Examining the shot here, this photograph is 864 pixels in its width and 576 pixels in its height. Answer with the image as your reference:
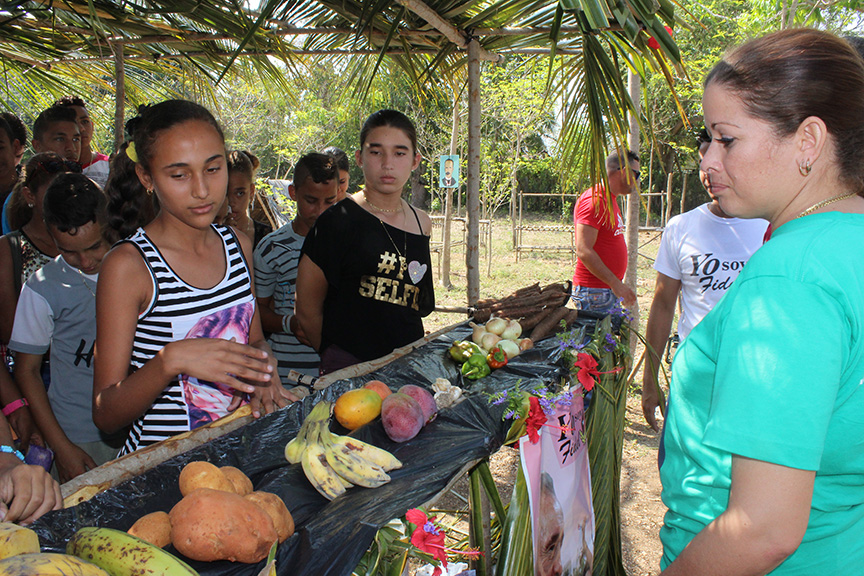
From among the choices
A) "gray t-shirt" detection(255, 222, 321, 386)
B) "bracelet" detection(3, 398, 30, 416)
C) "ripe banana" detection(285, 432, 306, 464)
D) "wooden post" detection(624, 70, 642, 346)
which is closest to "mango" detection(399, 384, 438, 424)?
"ripe banana" detection(285, 432, 306, 464)

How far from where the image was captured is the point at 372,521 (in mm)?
1162

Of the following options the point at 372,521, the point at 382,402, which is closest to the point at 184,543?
the point at 372,521

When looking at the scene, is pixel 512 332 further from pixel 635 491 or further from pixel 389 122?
pixel 635 491

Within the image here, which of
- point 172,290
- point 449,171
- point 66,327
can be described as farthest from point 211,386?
point 449,171

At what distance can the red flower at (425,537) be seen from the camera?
115cm

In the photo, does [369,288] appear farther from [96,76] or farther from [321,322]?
[96,76]

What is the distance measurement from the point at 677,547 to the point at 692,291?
1935 millimetres

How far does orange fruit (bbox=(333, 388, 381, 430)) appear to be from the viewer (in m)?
1.69

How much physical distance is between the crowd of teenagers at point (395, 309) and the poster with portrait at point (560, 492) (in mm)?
438

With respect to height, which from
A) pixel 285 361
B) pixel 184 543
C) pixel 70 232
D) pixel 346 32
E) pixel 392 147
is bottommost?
pixel 285 361

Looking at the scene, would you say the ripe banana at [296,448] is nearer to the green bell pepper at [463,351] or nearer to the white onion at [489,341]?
the green bell pepper at [463,351]

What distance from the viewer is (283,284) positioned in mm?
3488

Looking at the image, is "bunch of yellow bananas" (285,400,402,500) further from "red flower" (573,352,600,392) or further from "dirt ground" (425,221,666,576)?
"dirt ground" (425,221,666,576)

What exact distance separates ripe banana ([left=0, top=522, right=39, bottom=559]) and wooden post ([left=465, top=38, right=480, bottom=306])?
3.25 meters
